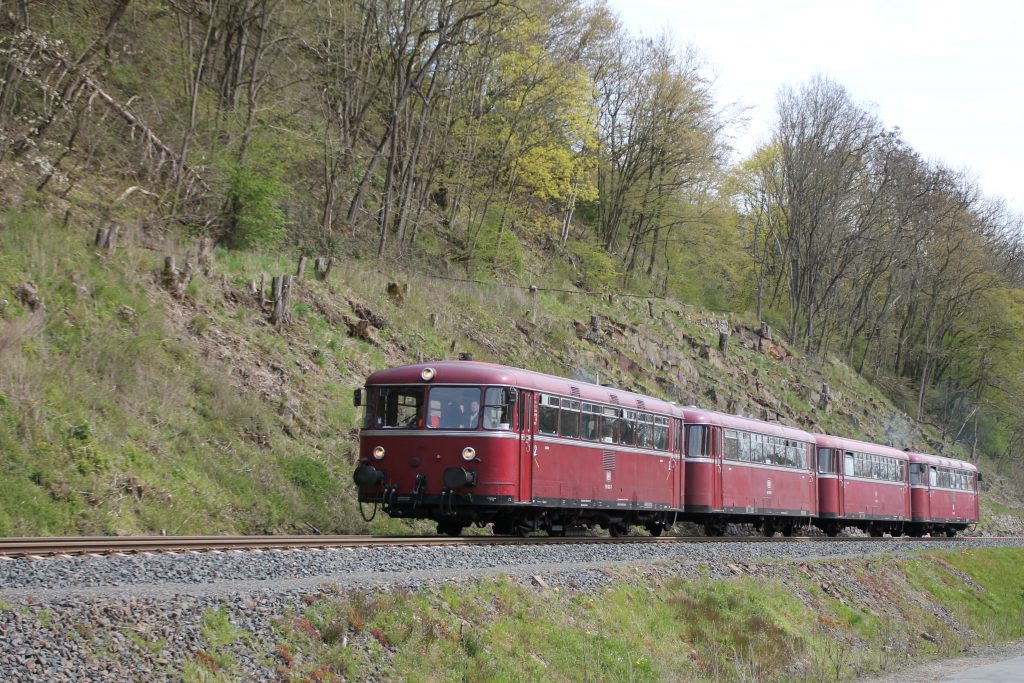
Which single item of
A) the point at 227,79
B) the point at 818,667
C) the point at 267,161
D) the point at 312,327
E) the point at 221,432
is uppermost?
the point at 227,79

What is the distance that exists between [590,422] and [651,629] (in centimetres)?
678

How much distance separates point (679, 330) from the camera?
48.2 m

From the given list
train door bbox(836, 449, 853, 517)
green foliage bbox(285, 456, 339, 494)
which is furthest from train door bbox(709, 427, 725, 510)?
green foliage bbox(285, 456, 339, 494)

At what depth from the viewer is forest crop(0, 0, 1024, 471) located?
87.0 feet

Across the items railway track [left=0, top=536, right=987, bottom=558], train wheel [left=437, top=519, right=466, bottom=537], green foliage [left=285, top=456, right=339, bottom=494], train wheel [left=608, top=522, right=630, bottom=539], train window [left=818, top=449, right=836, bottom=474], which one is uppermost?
train window [left=818, top=449, right=836, bottom=474]

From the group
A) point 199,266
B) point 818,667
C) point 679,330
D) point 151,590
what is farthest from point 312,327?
point 679,330

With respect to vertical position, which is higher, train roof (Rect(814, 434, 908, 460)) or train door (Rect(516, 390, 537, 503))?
train roof (Rect(814, 434, 908, 460))

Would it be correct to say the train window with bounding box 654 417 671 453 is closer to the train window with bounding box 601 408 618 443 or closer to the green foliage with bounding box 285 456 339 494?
the train window with bounding box 601 408 618 443

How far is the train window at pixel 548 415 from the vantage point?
19.9 m

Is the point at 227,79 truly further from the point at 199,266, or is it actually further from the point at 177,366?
the point at 177,366

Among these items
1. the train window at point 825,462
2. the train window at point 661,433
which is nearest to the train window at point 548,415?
the train window at point 661,433

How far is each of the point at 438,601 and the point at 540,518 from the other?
30.2 ft

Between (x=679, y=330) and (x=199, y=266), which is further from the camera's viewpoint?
(x=679, y=330)

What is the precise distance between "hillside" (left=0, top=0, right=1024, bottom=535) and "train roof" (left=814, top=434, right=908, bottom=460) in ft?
23.7
